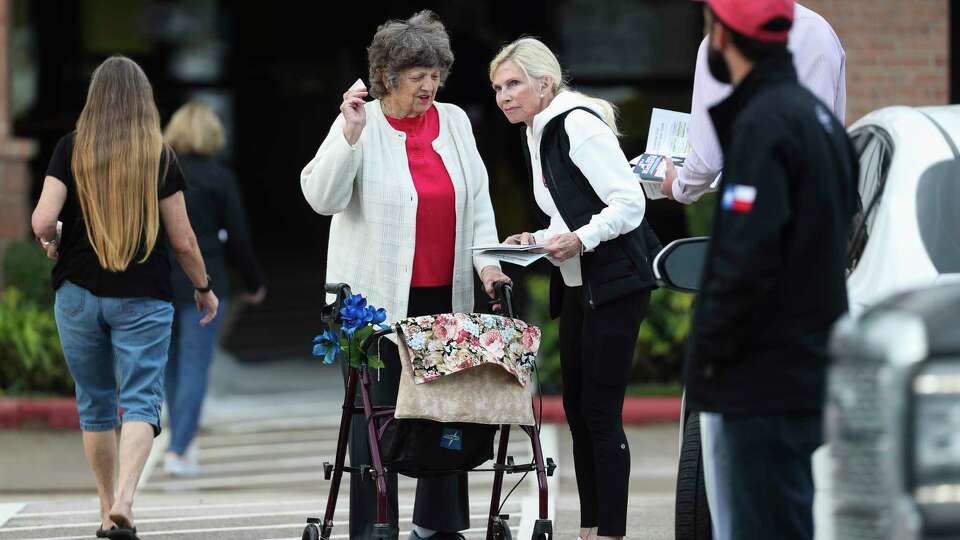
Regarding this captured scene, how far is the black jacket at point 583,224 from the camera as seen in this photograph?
5.87m

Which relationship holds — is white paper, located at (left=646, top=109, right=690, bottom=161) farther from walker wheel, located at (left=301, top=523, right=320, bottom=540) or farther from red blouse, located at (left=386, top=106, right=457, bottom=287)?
walker wheel, located at (left=301, top=523, right=320, bottom=540)

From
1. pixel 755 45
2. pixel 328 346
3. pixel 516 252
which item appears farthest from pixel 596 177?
pixel 755 45

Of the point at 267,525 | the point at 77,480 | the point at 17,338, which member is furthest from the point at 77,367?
the point at 17,338

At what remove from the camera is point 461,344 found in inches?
211

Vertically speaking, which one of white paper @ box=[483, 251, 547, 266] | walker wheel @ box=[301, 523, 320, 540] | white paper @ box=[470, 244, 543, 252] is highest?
white paper @ box=[470, 244, 543, 252]

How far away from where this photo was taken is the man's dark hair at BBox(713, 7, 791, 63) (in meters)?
3.92

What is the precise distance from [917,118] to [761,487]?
1589mm

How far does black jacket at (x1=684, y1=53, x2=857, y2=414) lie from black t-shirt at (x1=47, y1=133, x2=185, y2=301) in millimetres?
2986

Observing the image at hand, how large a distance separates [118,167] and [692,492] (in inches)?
98.2

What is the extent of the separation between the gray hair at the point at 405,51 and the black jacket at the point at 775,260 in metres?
2.06

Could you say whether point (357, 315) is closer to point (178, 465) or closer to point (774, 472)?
point (774, 472)

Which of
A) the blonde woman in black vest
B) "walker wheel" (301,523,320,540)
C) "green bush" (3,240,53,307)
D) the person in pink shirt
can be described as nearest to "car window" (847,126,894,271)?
the person in pink shirt

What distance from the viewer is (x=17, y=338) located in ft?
33.2

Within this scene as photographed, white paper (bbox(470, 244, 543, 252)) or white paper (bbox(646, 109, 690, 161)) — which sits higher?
white paper (bbox(646, 109, 690, 161))
